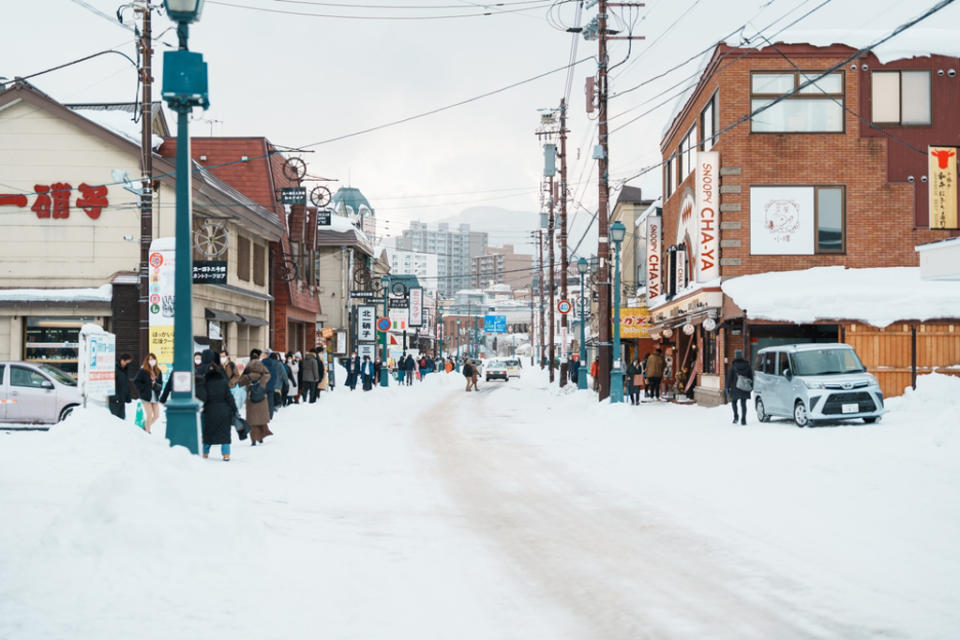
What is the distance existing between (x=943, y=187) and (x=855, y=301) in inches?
146

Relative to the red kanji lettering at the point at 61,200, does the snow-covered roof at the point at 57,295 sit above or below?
below

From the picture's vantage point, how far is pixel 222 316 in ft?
109

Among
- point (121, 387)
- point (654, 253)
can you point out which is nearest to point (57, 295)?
point (121, 387)

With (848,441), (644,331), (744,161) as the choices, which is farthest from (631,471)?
(644,331)

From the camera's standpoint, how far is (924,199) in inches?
1130

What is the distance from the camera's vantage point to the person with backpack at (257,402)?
1747 cm

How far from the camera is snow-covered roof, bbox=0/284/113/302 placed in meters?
27.6

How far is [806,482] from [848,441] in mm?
5313

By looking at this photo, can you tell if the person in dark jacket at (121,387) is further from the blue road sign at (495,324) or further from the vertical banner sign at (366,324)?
the blue road sign at (495,324)

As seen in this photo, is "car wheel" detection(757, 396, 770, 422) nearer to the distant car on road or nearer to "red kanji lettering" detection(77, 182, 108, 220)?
"red kanji lettering" detection(77, 182, 108, 220)

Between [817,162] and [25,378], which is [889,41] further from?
[25,378]

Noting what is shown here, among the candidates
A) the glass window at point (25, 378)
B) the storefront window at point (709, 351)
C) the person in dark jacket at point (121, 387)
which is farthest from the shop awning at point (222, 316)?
the storefront window at point (709, 351)

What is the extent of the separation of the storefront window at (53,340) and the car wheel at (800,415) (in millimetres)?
20155

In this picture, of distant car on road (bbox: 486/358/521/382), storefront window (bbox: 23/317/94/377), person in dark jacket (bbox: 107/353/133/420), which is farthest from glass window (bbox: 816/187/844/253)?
distant car on road (bbox: 486/358/521/382)
